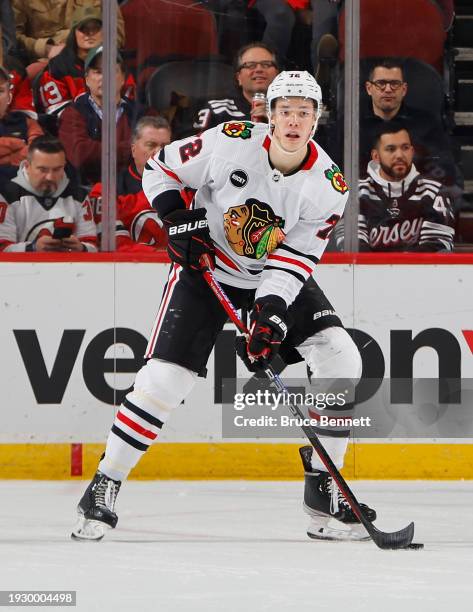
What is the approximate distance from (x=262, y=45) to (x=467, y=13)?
0.77m

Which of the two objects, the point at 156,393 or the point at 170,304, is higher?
the point at 170,304

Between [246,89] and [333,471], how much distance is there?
1669mm

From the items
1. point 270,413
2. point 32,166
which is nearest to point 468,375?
point 270,413

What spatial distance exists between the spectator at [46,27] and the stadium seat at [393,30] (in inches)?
32.9

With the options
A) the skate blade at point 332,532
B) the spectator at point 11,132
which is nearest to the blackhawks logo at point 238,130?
the skate blade at point 332,532

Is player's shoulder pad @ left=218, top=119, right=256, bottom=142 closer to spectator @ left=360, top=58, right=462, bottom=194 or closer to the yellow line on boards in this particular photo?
spectator @ left=360, top=58, right=462, bottom=194

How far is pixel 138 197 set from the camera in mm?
4676

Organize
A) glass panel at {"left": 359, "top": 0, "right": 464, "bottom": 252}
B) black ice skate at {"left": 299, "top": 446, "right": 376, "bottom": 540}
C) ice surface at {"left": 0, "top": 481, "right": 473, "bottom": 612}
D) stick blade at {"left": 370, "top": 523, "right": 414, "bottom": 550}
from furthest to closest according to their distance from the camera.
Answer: glass panel at {"left": 359, "top": 0, "right": 464, "bottom": 252} → black ice skate at {"left": 299, "top": 446, "right": 376, "bottom": 540} → stick blade at {"left": 370, "top": 523, "right": 414, "bottom": 550} → ice surface at {"left": 0, "top": 481, "right": 473, "bottom": 612}

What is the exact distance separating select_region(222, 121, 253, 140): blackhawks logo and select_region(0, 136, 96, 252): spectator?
121 cm

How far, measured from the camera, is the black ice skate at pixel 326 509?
360 cm

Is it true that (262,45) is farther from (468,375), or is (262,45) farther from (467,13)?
(468,375)

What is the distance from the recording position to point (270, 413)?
4.62m

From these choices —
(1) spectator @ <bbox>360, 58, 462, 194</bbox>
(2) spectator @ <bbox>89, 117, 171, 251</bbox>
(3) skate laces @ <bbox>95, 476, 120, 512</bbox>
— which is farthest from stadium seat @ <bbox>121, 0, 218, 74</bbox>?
(3) skate laces @ <bbox>95, 476, 120, 512</bbox>

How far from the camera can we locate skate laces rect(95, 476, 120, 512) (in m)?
3.45
